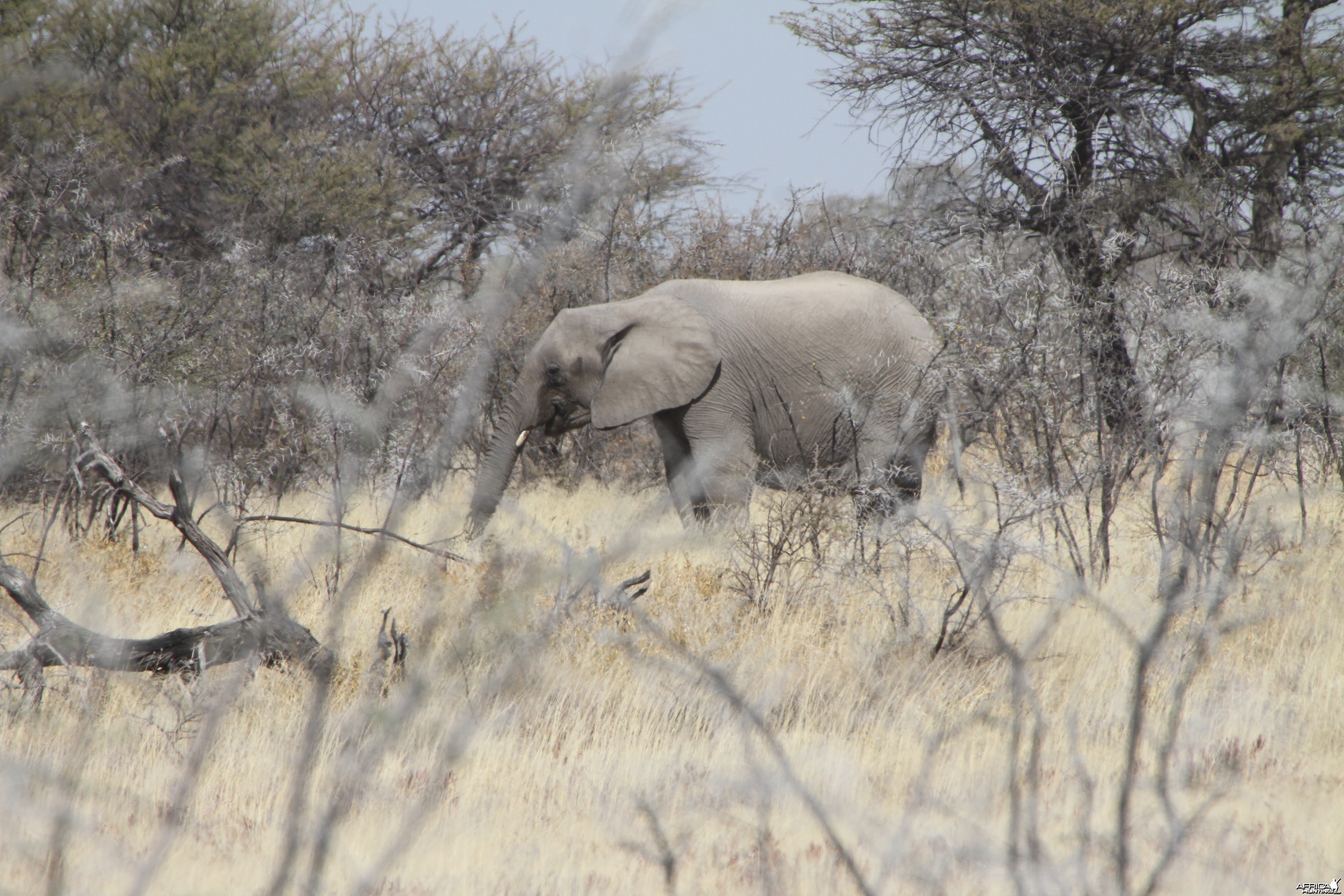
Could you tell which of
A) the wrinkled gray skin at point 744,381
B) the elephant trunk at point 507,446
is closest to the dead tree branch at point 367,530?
the elephant trunk at point 507,446

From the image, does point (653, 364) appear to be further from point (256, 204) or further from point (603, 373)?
point (256, 204)

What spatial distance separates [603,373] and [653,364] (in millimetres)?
459

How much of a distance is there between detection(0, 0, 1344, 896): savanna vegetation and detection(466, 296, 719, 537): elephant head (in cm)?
60

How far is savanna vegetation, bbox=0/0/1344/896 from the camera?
2.58 meters

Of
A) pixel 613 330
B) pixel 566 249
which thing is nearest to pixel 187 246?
pixel 566 249

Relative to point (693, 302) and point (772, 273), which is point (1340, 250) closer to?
point (693, 302)

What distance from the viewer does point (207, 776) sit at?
3258 millimetres

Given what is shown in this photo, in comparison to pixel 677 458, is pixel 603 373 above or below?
above

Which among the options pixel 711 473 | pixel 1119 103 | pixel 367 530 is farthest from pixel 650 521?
pixel 1119 103

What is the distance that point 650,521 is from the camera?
0.99 m

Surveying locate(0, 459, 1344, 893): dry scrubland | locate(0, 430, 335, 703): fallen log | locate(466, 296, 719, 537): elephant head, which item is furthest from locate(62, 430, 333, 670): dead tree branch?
locate(466, 296, 719, 537): elephant head

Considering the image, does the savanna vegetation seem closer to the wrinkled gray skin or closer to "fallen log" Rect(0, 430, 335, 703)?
"fallen log" Rect(0, 430, 335, 703)

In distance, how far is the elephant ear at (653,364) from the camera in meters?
7.48

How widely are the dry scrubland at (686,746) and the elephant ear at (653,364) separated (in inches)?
78.2
